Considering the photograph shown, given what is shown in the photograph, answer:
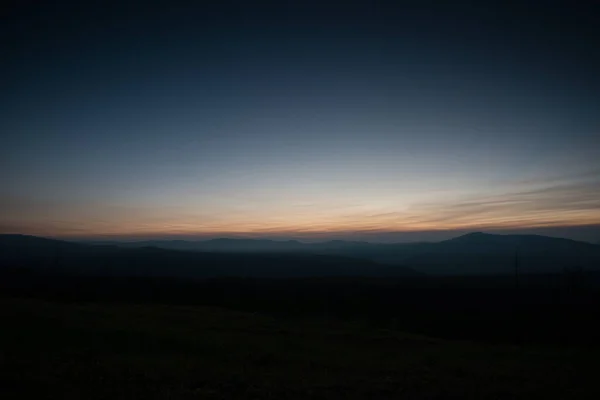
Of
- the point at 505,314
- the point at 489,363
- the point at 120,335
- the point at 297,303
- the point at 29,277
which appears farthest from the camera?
the point at 29,277

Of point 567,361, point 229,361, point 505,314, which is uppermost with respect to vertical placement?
point 229,361

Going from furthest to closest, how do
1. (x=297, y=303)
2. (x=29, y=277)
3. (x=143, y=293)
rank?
1. (x=29, y=277)
2. (x=143, y=293)
3. (x=297, y=303)

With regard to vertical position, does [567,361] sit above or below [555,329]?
above

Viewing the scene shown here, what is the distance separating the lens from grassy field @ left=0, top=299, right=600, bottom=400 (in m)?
14.2

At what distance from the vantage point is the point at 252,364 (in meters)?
18.9

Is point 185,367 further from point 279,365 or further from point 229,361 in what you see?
point 279,365

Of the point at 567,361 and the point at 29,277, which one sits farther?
the point at 29,277

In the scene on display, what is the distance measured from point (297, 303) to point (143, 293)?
26.1 m

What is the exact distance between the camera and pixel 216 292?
6394 cm

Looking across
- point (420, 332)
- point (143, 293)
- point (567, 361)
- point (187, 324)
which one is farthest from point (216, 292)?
point (567, 361)

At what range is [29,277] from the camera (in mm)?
76438

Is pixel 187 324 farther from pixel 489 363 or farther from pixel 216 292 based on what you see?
pixel 216 292

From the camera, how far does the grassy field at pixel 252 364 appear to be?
14.2 metres

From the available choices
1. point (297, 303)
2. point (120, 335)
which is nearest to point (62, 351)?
point (120, 335)
